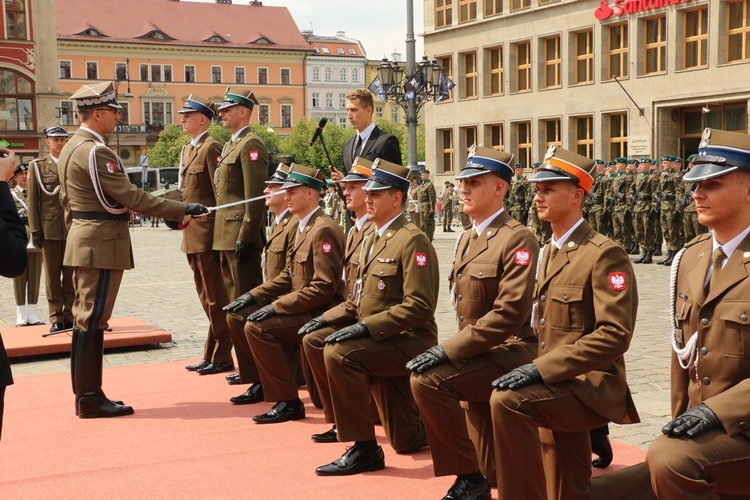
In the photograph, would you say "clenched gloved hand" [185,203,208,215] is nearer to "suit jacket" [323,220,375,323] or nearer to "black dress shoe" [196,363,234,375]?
"suit jacket" [323,220,375,323]

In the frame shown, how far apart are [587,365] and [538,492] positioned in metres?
0.62

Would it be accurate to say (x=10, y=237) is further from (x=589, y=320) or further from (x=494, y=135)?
(x=494, y=135)

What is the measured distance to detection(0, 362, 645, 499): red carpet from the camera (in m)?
5.16

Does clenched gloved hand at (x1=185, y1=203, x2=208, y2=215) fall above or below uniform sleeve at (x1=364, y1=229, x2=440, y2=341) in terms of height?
above

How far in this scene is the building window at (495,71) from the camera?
1687 inches

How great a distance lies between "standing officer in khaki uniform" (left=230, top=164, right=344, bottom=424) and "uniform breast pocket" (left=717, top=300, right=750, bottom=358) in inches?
133

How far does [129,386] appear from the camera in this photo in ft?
26.3

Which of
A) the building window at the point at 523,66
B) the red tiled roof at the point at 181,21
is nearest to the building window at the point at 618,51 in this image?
the building window at the point at 523,66

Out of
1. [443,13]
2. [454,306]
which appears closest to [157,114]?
[443,13]

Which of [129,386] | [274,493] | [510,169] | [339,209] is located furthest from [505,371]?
[339,209]

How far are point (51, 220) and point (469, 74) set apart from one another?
117 ft

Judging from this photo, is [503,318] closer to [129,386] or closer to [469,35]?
[129,386]

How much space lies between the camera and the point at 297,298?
6.54 m

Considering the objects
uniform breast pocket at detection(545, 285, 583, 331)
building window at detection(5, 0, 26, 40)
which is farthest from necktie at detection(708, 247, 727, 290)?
building window at detection(5, 0, 26, 40)
